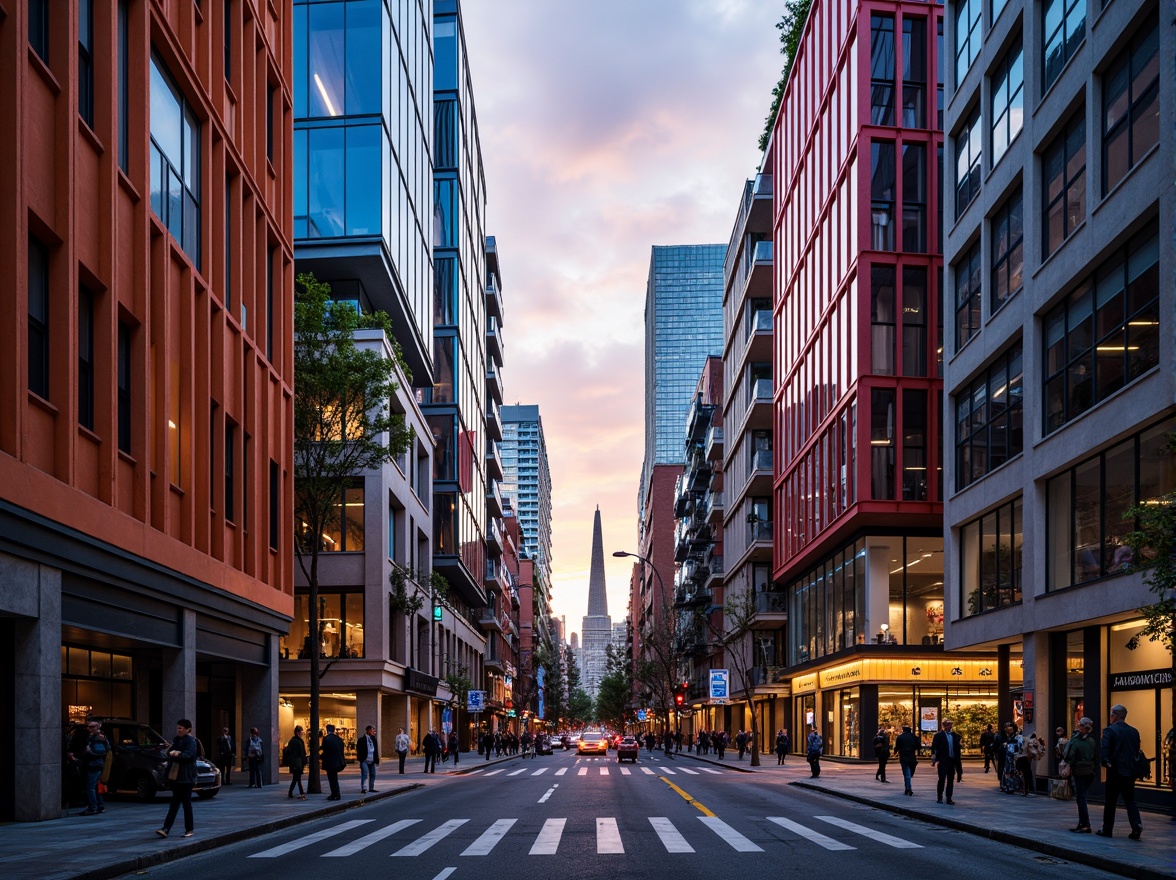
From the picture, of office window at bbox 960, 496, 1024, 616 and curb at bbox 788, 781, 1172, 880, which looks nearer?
curb at bbox 788, 781, 1172, 880

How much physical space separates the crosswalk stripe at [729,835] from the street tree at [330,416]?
11.1 metres

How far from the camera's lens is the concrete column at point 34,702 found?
1864cm

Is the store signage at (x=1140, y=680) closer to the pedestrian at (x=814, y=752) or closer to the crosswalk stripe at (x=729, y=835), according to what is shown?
the crosswalk stripe at (x=729, y=835)

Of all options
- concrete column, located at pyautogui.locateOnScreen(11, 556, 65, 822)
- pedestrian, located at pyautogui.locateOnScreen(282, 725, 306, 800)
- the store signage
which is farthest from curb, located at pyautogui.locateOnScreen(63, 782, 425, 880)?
the store signage

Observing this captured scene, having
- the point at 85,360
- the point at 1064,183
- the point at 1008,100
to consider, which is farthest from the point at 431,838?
the point at 1008,100

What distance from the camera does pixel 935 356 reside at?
44.9 metres

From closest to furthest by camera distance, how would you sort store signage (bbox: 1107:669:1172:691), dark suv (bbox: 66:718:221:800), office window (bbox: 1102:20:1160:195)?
office window (bbox: 1102:20:1160:195) < store signage (bbox: 1107:669:1172:691) < dark suv (bbox: 66:718:221:800)

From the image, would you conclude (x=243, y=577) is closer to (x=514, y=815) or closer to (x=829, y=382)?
(x=514, y=815)

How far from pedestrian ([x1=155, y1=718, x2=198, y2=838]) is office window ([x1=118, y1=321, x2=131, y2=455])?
287 inches

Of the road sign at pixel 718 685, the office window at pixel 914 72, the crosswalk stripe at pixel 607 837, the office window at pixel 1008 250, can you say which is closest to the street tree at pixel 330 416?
the crosswalk stripe at pixel 607 837

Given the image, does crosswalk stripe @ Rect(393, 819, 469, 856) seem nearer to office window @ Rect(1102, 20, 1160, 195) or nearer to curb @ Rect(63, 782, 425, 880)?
curb @ Rect(63, 782, 425, 880)

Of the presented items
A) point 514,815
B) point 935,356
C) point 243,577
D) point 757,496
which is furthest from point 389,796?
point 757,496

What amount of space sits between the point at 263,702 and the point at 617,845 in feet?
64.9

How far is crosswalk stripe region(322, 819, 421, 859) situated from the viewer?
15.9 meters
